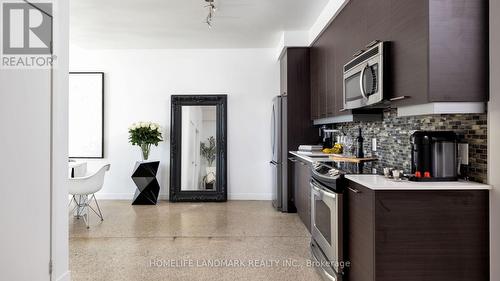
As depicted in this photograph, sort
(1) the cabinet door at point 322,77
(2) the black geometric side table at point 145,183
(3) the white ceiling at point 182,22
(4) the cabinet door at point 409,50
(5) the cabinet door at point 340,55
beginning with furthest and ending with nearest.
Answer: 1. (2) the black geometric side table at point 145,183
2. (1) the cabinet door at point 322,77
3. (3) the white ceiling at point 182,22
4. (5) the cabinet door at point 340,55
5. (4) the cabinet door at point 409,50

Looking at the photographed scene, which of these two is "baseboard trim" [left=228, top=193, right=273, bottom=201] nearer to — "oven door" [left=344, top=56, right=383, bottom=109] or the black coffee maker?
"oven door" [left=344, top=56, right=383, bottom=109]

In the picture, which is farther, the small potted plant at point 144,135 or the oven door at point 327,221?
the small potted plant at point 144,135

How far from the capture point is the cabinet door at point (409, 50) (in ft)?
6.08

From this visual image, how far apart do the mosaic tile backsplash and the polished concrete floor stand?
1.19m

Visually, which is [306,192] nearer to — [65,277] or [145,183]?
[65,277]

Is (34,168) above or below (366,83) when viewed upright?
below

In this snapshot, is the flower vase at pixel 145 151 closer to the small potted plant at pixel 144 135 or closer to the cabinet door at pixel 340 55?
the small potted plant at pixel 144 135

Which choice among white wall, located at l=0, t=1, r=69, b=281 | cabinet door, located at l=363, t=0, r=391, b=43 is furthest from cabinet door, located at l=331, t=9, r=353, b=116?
white wall, located at l=0, t=1, r=69, b=281

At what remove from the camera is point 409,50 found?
6.63 feet

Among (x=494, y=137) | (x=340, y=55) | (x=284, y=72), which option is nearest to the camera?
(x=494, y=137)

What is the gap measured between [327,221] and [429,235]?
0.85 meters

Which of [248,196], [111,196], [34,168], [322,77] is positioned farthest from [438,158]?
[111,196]

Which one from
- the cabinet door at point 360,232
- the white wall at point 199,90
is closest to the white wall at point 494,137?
the cabinet door at point 360,232

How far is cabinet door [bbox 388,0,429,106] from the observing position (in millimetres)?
1854
